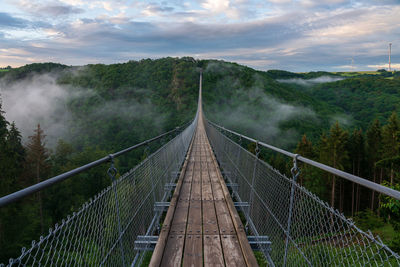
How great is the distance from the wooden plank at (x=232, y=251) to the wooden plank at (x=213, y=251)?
53 millimetres

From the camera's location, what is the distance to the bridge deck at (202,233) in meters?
2.70

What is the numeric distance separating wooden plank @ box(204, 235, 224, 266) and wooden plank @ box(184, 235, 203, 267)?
2.2 inches

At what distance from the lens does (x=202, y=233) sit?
3309 mm

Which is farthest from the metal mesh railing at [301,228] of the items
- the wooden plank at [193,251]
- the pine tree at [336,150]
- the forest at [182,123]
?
the pine tree at [336,150]

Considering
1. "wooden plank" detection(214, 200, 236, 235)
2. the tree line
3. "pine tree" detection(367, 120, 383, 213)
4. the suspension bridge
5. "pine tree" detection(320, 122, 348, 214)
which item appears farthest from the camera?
"pine tree" detection(367, 120, 383, 213)

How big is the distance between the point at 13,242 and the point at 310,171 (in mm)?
24653

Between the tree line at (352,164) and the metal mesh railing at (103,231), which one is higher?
the metal mesh railing at (103,231)

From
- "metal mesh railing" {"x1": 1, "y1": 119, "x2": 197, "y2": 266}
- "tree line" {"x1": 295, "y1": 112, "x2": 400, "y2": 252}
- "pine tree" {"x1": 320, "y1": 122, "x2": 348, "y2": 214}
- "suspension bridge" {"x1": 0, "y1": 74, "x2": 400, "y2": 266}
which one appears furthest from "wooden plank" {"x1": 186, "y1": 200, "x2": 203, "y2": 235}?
"pine tree" {"x1": 320, "y1": 122, "x2": 348, "y2": 214}

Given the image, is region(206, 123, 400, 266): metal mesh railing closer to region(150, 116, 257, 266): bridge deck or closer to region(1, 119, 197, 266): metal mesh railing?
region(150, 116, 257, 266): bridge deck

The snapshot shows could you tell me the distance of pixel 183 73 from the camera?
10181 cm

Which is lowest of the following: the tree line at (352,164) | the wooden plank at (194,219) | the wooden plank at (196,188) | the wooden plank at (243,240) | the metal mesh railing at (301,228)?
the tree line at (352,164)

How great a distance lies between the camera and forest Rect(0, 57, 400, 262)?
21.4 metres

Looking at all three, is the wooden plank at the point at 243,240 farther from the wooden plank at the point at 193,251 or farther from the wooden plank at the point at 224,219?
the wooden plank at the point at 193,251

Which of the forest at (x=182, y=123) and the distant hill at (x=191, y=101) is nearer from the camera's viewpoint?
the forest at (x=182, y=123)
